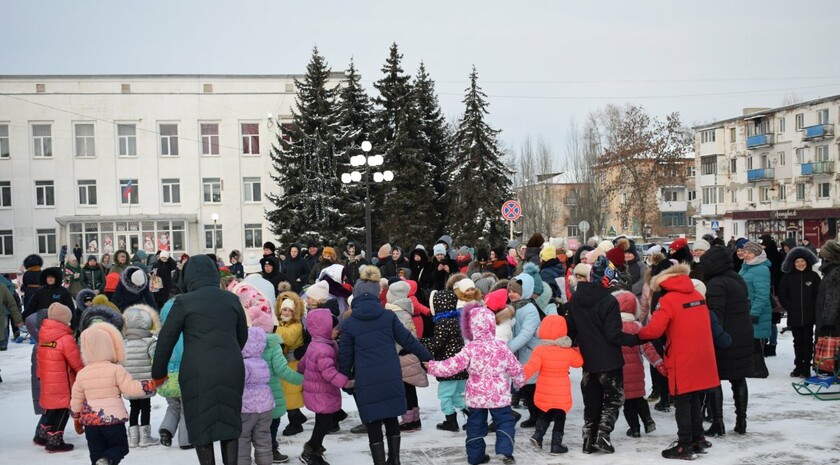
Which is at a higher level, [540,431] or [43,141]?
[43,141]

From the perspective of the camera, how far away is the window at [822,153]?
62719mm

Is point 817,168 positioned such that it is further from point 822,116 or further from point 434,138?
point 434,138

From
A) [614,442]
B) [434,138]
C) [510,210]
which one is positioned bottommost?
[614,442]

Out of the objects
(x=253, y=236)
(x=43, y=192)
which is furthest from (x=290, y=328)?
(x=43, y=192)

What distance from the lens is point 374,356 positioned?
6.75 meters

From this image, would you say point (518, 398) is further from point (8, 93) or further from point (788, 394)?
point (8, 93)

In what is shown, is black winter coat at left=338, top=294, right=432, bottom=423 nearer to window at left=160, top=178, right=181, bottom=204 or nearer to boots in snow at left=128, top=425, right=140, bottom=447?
boots in snow at left=128, top=425, right=140, bottom=447

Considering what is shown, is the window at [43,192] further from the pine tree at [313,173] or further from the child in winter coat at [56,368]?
the child in winter coat at [56,368]

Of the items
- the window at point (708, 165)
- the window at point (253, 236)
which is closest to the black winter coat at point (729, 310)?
the window at point (253, 236)

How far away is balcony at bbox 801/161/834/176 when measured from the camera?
202 feet

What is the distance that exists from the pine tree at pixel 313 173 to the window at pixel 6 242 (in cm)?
2042

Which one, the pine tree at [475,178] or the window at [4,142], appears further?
the window at [4,142]

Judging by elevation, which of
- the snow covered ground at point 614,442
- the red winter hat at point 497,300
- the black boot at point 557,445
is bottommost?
the snow covered ground at point 614,442

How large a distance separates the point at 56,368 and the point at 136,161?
45.4 m
